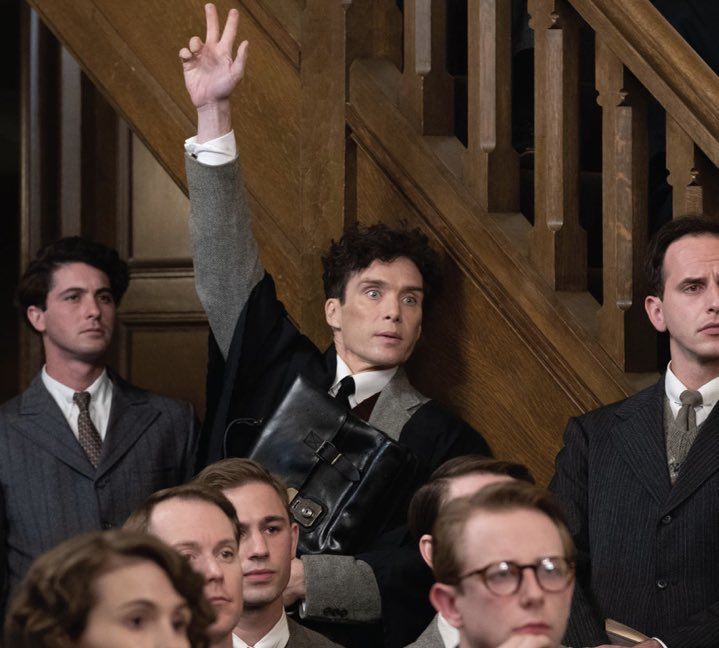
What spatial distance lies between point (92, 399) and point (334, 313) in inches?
27.9

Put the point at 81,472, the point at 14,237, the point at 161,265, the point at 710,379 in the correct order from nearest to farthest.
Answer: the point at 710,379, the point at 81,472, the point at 161,265, the point at 14,237

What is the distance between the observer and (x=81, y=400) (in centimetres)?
371

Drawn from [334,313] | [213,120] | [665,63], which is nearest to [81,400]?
[334,313]

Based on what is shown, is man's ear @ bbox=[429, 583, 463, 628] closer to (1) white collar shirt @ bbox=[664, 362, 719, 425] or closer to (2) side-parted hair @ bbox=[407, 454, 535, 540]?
(2) side-parted hair @ bbox=[407, 454, 535, 540]

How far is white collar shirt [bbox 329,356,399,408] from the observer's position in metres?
3.31

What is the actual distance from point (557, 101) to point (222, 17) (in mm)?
968

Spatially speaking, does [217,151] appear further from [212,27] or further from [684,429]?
[684,429]

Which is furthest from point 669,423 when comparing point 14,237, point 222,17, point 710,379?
point 14,237

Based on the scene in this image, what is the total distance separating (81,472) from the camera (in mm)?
3564

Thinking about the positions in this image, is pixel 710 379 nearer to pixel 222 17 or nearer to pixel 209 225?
pixel 209 225

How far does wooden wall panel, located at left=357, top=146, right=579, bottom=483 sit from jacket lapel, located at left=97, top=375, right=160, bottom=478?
2.22 feet

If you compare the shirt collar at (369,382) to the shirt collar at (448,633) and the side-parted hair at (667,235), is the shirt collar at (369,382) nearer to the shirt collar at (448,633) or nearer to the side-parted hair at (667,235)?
the side-parted hair at (667,235)

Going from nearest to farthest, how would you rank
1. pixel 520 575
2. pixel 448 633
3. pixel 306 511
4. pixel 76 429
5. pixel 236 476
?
1. pixel 520 575
2. pixel 448 633
3. pixel 236 476
4. pixel 306 511
5. pixel 76 429

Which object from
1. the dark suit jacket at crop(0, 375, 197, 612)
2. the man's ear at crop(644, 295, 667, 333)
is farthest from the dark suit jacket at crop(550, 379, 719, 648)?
the dark suit jacket at crop(0, 375, 197, 612)
